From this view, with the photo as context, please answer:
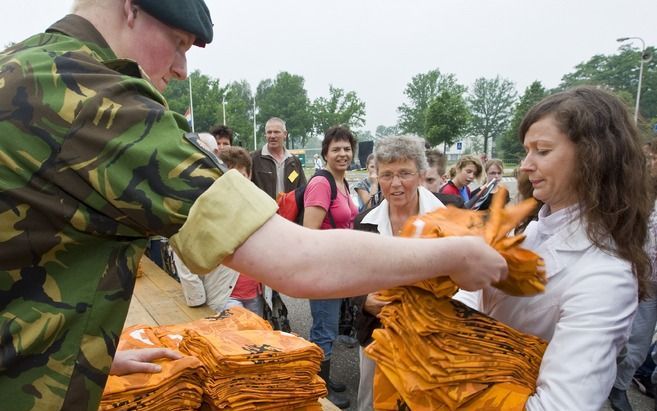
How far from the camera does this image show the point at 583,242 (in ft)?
4.51

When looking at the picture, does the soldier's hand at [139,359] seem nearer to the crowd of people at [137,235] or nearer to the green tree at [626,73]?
the crowd of people at [137,235]

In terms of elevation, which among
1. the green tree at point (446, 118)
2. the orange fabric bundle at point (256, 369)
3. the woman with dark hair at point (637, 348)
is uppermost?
the green tree at point (446, 118)

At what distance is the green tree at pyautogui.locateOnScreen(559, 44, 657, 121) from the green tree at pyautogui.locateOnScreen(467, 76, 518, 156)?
31.8 feet

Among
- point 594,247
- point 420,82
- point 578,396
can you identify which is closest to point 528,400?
point 578,396

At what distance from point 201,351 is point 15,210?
1.01 metres

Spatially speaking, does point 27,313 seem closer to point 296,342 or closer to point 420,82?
point 296,342

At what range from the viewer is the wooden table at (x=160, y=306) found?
2.81 meters

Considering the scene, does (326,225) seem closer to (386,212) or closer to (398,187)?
(386,212)

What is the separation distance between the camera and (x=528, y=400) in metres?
1.21

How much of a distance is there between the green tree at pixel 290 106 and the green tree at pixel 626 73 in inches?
1467

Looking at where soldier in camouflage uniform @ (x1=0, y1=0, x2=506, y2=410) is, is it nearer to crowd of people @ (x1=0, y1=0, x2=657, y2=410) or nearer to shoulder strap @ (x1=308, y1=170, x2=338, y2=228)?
crowd of people @ (x1=0, y1=0, x2=657, y2=410)

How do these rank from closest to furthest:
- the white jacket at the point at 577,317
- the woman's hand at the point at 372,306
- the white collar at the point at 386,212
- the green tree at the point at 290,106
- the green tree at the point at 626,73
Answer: the white jacket at the point at 577,317 < the woman's hand at the point at 372,306 < the white collar at the point at 386,212 < the green tree at the point at 626,73 < the green tree at the point at 290,106

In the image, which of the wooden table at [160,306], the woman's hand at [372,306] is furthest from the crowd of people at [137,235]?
the wooden table at [160,306]

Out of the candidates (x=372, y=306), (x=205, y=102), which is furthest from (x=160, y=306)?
(x=205, y=102)
